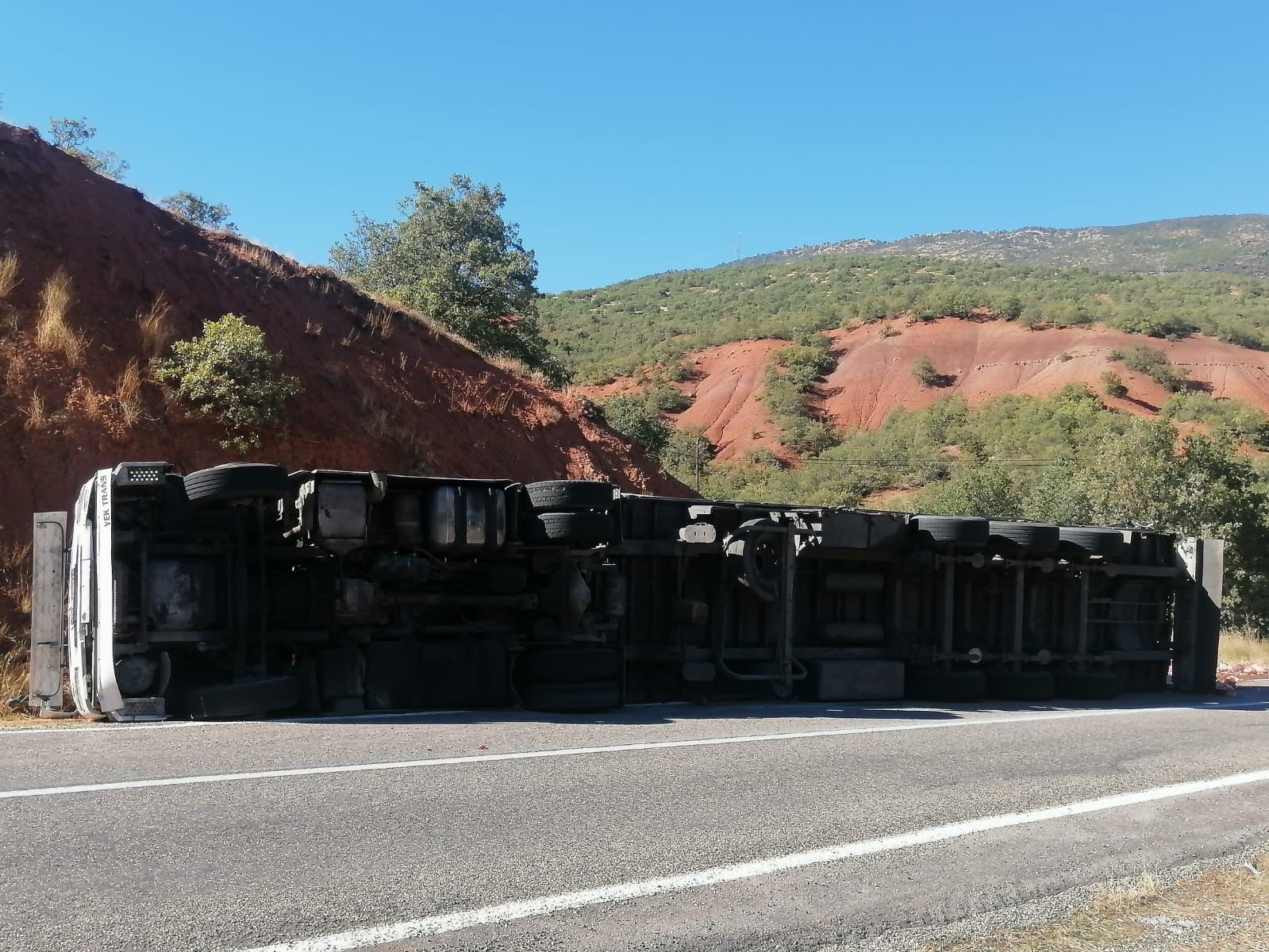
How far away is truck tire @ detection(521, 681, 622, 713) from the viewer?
1038 cm

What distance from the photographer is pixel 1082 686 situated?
13867 millimetres

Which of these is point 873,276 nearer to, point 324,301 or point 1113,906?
point 324,301

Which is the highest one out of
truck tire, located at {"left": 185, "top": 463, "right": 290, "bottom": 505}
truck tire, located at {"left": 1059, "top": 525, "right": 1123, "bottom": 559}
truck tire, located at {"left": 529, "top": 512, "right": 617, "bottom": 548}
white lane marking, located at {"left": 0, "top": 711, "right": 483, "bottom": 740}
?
truck tire, located at {"left": 185, "top": 463, "right": 290, "bottom": 505}

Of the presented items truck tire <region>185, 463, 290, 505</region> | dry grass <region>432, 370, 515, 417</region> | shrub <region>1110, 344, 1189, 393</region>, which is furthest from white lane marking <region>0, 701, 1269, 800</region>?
shrub <region>1110, 344, 1189, 393</region>

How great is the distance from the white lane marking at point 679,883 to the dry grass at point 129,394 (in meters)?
13.6

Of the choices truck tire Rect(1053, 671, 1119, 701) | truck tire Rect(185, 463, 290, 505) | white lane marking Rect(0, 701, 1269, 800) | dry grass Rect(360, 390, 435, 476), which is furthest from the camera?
dry grass Rect(360, 390, 435, 476)

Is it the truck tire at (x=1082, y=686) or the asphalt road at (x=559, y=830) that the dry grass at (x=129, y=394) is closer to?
the asphalt road at (x=559, y=830)

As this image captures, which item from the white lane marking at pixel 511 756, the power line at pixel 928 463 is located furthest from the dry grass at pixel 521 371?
the power line at pixel 928 463

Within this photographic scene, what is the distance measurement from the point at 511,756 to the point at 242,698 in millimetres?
2560

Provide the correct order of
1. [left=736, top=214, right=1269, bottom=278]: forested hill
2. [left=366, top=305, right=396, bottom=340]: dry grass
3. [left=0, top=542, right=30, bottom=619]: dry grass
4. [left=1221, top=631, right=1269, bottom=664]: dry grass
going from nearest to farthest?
→ 1. [left=0, top=542, right=30, bottom=619]: dry grass
2. [left=1221, top=631, right=1269, bottom=664]: dry grass
3. [left=366, top=305, right=396, bottom=340]: dry grass
4. [left=736, top=214, right=1269, bottom=278]: forested hill

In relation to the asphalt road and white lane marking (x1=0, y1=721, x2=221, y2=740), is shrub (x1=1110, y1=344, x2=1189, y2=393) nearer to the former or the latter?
the asphalt road

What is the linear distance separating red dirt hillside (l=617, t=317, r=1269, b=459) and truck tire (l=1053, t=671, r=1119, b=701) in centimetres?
5112

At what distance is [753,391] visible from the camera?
7400 cm

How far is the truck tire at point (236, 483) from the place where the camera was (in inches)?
364
